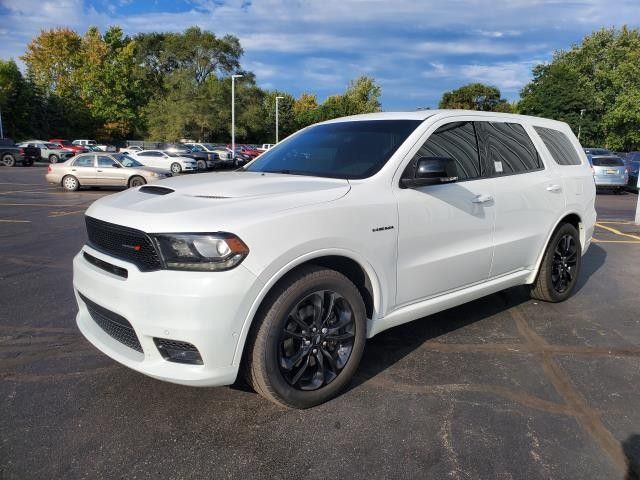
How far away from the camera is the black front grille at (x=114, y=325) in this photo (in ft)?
9.23

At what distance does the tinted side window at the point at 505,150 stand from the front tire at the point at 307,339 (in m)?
1.79

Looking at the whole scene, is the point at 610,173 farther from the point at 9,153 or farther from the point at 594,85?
the point at 594,85

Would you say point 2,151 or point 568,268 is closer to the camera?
point 568,268

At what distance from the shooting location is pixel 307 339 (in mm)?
3004

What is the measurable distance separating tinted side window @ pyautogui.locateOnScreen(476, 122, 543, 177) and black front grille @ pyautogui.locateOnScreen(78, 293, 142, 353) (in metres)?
2.87

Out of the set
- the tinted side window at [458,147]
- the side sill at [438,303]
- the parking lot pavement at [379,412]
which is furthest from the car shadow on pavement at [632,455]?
the tinted side window at [458,147]

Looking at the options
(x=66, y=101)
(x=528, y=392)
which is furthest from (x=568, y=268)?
(x=66, y=101)

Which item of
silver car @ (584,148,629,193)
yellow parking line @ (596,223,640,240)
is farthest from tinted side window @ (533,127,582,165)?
silver car @ (584,148,629,193)

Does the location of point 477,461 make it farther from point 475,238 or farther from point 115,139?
point 115,139

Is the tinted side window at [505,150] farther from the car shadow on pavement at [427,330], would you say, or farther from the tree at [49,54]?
the tree at [49,54]

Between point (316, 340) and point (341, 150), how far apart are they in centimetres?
153

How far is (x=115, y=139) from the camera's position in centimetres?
6425

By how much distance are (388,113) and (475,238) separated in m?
1.27

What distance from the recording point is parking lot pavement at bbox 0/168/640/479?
8.38ft
